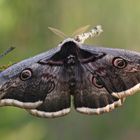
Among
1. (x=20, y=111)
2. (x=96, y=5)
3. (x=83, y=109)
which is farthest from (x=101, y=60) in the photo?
(x=96, y=5)

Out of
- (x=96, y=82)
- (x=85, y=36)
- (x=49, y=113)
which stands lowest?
(x=49, y=113)

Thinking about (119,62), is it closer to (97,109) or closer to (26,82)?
(97,109)

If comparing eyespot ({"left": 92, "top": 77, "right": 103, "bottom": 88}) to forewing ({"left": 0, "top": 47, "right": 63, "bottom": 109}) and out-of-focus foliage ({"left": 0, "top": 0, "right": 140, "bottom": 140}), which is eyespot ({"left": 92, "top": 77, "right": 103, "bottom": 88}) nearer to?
forewing ({"left": 0, "top": 47, "right": 63, "bottom": 109})

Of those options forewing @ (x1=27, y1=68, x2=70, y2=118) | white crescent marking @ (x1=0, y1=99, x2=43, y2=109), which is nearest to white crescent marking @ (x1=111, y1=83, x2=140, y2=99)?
forewing @ (x1=27, y1=68, x2=70, y2=118)

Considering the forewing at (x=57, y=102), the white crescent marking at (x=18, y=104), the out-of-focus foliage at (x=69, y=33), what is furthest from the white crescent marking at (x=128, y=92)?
the out-of-focus foliage at (x=69, y=33)

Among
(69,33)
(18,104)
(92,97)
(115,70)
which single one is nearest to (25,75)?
(18,104)

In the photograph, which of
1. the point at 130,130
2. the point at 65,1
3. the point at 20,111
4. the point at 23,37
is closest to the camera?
the point at 20,111

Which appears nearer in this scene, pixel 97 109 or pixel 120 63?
pixel 97 109

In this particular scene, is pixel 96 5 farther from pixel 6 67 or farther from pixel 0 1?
pixel 6 67
